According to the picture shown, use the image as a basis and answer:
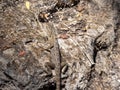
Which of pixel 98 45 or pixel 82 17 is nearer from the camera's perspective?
pixel 98 45

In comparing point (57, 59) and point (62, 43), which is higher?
point (62, 43)

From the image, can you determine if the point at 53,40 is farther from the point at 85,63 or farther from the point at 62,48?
the point at 85,63

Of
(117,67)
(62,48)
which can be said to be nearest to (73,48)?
(62,48)

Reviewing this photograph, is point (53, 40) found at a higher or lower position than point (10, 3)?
lower

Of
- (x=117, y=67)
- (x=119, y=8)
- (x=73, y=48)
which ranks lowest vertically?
(x=117, y=67)

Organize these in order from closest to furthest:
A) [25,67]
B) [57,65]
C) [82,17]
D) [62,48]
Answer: [25,67]
[57,65]
[62,48]
[82,17]

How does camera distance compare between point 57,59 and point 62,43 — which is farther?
point 62,43

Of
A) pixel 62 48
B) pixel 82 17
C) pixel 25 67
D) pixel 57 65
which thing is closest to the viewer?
pixel 25 67

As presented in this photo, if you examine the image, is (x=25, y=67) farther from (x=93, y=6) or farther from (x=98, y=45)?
(x=93, y=6)
